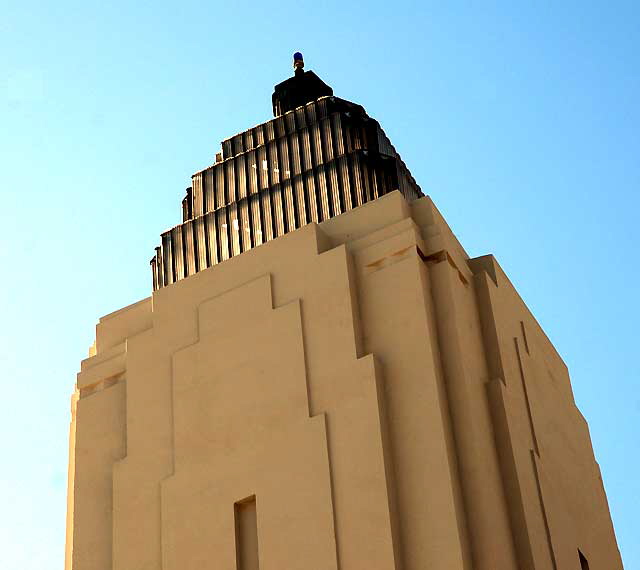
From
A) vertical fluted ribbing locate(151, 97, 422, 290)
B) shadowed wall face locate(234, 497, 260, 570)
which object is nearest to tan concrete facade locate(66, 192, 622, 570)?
shadowed wall face locate(234, 497, 260, 570)

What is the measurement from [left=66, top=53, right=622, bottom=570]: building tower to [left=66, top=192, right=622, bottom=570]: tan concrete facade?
0.03 metres

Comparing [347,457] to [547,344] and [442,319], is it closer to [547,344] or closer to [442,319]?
[442,319]

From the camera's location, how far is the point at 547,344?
21.4 meters

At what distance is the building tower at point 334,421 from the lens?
50.6 ft

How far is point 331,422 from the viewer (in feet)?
53.1

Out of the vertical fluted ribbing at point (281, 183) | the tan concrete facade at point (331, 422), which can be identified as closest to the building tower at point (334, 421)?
the tan concrete facade at point (331, 422)

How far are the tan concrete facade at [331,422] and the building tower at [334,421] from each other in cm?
3

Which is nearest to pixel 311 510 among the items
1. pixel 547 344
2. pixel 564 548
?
pixel 564 548

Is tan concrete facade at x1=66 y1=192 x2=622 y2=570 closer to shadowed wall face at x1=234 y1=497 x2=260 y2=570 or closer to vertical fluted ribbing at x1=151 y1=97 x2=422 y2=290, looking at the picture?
shadowed wall face at x1=234 y1=497 x2=260 y2=570

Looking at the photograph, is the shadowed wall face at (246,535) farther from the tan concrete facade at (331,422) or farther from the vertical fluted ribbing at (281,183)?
the vertical fluted ribbing at (281,183)

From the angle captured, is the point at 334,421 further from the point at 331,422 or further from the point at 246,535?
the point at 246,535

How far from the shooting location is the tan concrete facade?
15398 mm

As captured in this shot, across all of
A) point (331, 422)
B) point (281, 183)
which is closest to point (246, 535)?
point (331, 422)

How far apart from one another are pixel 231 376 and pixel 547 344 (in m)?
6.53
